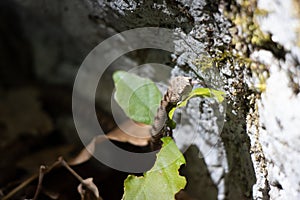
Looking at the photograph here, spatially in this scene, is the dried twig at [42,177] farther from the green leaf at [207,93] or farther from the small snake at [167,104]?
the green leaf at [207,93]

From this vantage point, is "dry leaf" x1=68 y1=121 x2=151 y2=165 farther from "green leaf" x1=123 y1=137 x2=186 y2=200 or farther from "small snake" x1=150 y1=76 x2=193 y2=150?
"green leaf" x1=123 y1=137 x2=186 y2=200

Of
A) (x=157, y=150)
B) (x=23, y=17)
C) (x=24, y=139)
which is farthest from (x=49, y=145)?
(x=157, y=150)

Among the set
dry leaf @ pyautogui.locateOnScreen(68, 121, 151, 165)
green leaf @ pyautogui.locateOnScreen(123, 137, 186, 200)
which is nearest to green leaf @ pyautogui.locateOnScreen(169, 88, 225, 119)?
green leaf @ pyautogui.locateOnScreen(123, 137, 186, 200)

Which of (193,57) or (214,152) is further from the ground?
(193,57)

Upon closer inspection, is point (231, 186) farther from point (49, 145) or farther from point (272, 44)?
point (49, 145)

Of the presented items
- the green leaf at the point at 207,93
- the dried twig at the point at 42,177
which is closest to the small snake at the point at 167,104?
the green leaf at the point at 207,93
